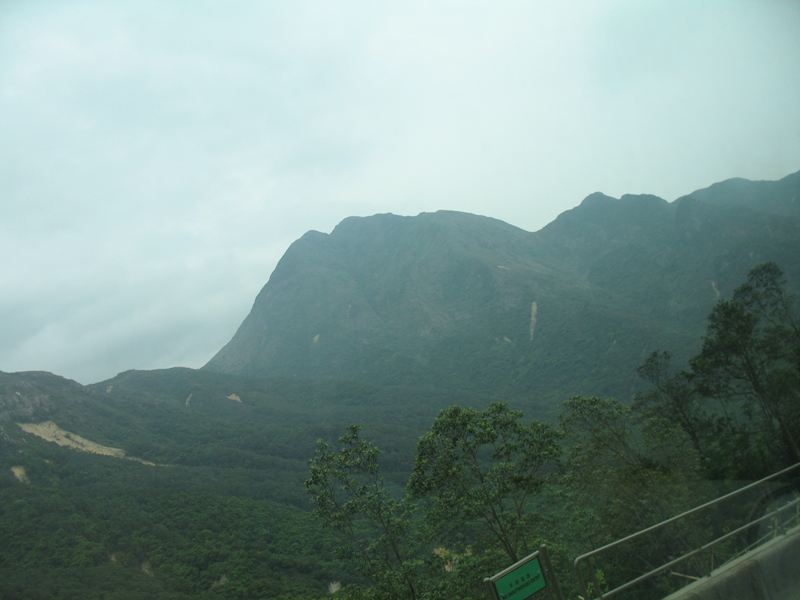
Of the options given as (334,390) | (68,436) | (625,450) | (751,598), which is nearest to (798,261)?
(625,450)

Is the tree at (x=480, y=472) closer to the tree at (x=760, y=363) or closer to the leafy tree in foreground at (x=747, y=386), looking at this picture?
the leafy tree in foreground at (x=747, y=386)

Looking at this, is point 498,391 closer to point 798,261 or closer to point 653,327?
point 653,327

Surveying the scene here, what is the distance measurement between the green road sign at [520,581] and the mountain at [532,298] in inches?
3021

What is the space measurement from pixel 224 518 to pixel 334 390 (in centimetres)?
6046

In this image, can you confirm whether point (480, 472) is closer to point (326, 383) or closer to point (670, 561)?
point (670, 561)

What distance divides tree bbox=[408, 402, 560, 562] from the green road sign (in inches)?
427

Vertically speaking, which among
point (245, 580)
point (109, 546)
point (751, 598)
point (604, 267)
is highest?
point (604, 267)

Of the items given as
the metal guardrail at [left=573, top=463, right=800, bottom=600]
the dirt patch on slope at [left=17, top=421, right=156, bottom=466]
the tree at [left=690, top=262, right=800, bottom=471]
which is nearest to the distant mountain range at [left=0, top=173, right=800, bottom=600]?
the dirt patch on slope at [left=17, top=421, right=156, bottom=466]

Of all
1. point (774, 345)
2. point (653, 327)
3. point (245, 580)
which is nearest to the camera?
point (774, 345)

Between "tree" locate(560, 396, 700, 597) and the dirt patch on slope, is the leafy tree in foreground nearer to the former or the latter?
"tree" locate(560, 396, 700, 597)

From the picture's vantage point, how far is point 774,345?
28719mm

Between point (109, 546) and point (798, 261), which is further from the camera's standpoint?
point (798, 261)

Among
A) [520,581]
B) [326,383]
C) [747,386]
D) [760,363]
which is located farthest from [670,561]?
[326,383]

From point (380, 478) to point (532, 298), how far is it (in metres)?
120
